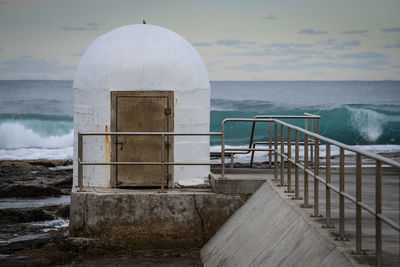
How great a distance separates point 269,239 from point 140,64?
485 centimetres

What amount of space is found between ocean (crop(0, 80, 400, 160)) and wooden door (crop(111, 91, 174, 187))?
900 inches

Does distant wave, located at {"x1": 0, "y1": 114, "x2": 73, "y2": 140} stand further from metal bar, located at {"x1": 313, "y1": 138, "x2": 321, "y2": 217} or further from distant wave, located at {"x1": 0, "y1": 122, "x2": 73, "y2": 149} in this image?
metal bar, located at {"x1": 313, "y1": 138, "x2": 321, "y2": 217}

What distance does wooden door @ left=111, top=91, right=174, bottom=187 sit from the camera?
1173 centimetres

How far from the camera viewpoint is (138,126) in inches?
460

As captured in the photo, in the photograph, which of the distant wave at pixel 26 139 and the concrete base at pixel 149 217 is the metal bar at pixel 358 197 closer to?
the concrete base at pixel 149 217

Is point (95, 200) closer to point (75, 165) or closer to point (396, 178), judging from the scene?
point (75, 165)

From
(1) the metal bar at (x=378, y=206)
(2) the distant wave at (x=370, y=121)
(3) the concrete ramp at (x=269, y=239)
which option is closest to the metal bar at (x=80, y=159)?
(3) the concrete ramp at (x=269, y=239)

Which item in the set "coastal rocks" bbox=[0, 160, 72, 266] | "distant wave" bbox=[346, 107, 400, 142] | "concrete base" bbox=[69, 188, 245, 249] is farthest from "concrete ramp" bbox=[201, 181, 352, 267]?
"distant wave" bbox=[346, 107, 400, 142]

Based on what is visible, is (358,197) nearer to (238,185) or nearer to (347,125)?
(238,185)

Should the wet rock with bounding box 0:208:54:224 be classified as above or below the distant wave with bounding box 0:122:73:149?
below

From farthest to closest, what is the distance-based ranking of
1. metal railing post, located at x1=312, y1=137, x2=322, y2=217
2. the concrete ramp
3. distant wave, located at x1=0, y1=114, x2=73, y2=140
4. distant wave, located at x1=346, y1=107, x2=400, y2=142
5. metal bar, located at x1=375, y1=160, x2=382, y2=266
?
distant wave, located at x1=346, y1=107, x2=400, y2=142
distant wave, located at x1=0, y1=114, x2=73, y2=140
metal railing post, located at x1=312, y1=137, x2=322, y2=217
the concrete ramp
metal bar, located at x1=375, y1=160, x2=382, y2=266

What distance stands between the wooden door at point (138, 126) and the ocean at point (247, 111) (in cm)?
2285

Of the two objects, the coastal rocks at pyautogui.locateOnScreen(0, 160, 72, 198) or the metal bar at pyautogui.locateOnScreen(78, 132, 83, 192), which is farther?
the coastal rocks at pyautogui.locateOnScreen(0, 160, 72, 198)

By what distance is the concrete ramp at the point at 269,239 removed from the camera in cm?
652
